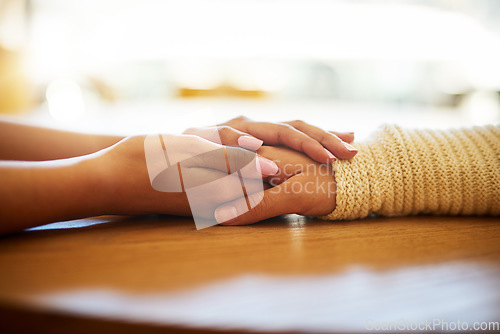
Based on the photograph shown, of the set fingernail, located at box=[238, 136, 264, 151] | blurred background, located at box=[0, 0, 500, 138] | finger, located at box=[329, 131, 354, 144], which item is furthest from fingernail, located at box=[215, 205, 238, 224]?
blurred background, located at box=[0, 0, 500, 138]

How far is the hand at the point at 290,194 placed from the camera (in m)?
0.46

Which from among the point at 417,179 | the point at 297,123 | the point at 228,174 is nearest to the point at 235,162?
the point at 228,174

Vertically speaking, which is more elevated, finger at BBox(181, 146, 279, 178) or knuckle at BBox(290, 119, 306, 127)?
knuckle at BBox(290, 119, 306, 127)

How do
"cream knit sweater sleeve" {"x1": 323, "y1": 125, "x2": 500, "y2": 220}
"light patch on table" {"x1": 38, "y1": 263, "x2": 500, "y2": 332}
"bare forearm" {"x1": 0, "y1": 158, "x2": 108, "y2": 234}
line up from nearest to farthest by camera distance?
"light patch on table" {"x1": 38, "y1": 263, "x2": 500, "y2": 332} → "bare forearm" {"x1": 0, "y1": 158, "x2": 108, "y2": 234} → "cream knit sweater sleeve" {"x1": 323, "y1": 125, "x2": 500, "y2": 220}

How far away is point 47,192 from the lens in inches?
15.6

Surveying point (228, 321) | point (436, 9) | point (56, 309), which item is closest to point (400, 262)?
point (228, 321)

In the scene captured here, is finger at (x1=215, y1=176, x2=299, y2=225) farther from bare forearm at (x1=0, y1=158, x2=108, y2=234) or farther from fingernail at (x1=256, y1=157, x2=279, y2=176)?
bare forearm at (x1=0, y1=158, x2=108, y2=234)

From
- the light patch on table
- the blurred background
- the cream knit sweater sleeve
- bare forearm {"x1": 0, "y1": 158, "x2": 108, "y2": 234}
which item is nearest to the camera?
the light patch on table

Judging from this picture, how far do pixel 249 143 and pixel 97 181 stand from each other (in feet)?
0.74

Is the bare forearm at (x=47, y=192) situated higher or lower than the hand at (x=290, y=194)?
higher

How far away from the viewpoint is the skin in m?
0.39

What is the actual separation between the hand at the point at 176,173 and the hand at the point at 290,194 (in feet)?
0.07

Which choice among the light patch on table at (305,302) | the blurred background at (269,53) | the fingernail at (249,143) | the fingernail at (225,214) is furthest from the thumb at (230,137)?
the blurred background at (269,53)

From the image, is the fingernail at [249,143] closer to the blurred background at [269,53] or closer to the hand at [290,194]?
the hand at [290,194]
